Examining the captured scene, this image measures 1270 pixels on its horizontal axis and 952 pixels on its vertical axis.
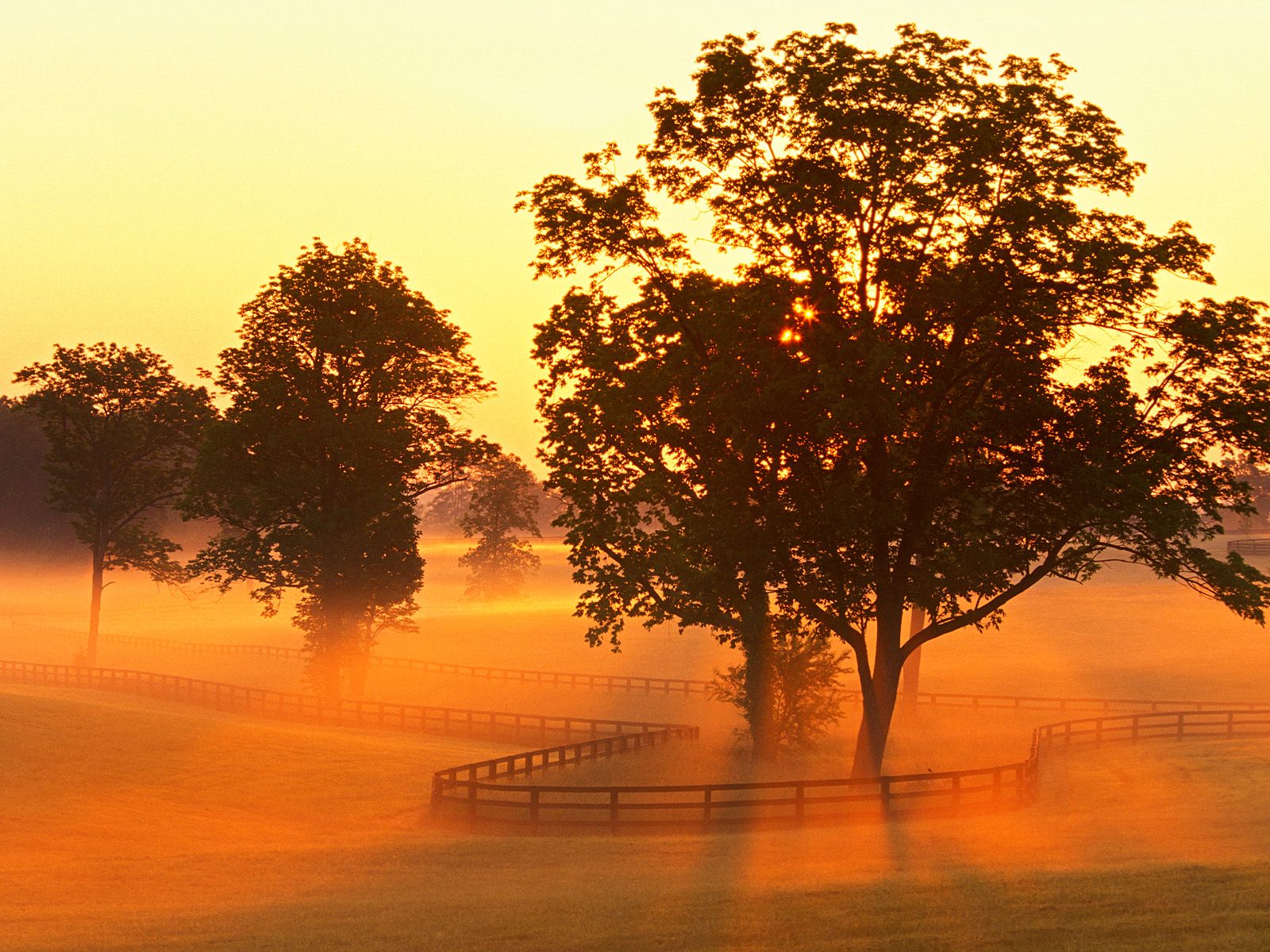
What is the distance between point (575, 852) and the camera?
2583 cm

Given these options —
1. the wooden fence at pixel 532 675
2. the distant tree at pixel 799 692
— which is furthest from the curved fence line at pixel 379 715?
the wooden fence at pixel 532 675

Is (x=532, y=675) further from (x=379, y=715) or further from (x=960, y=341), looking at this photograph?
(x=960, y=341)

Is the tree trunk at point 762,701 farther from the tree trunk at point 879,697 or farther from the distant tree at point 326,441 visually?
the distant tree at point 326,441

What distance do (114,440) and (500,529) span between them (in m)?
44.0

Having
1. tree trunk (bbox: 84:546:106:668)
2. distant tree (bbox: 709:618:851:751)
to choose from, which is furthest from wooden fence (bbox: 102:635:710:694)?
tree trunk (bbox: 84:546:106:668)

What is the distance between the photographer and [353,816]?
3056cm

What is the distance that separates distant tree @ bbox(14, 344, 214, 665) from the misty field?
11283 mm

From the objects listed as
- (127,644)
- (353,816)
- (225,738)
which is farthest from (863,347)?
(127,644)

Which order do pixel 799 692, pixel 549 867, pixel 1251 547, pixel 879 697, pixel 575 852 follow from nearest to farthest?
pixel 549 867 → pixel 575 852 → pixel 879 697 → pixel 799 692 → pixel 1251 547

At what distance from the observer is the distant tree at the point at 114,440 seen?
6331 centimetres

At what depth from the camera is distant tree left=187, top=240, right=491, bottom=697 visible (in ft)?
153


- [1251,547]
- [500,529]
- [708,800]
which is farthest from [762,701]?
[1251,547]

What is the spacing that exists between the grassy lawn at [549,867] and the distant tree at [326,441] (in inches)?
394

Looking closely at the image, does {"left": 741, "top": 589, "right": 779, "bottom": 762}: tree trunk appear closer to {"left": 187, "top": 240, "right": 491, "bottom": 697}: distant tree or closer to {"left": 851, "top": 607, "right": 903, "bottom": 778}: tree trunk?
{"left": 851, "top": 607, "right": 903, "bottom": 778}: tree trunk
